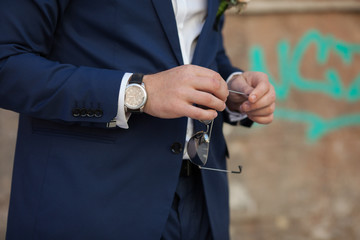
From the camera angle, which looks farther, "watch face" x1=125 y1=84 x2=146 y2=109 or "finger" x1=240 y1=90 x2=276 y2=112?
"finger" x1=240 y1=90 x2=276 y2=112

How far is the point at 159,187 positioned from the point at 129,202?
0.11 metres

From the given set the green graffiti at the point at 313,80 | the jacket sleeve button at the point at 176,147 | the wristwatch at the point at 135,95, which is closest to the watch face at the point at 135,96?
the wristwatch at the point at 135,95

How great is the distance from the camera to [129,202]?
1233 mm

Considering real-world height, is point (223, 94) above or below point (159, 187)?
above

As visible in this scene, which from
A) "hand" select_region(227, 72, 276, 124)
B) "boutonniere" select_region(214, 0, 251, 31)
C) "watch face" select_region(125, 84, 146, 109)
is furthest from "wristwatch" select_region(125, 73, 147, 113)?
"boutonniere" select_region(214, 0, 251, 31)

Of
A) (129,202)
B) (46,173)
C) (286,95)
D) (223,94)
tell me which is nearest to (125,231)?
(129,202)

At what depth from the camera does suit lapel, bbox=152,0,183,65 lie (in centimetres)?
122

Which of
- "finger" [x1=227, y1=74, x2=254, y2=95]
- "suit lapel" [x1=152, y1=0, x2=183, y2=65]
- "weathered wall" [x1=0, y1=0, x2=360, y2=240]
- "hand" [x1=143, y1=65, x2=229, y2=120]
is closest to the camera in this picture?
"hand" [x1=143, y1=65, x2=229, y2=120]

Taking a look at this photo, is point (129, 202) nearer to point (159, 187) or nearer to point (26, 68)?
point (159, 187)

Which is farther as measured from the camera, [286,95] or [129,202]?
[286,95]

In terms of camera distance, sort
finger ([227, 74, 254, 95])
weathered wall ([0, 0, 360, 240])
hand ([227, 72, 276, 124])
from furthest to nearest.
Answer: weathered wall ([0, 0, 360, 240])
finger ([227, 74, 254, 95])
hand ([227, 72, 276, 124])

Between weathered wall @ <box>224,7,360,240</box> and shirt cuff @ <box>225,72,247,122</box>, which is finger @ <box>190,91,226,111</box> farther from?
weathered wall @ <box>224,7,360,240</box>

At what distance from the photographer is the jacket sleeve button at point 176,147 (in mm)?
1269

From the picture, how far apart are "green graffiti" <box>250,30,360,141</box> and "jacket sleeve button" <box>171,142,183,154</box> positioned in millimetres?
2426
